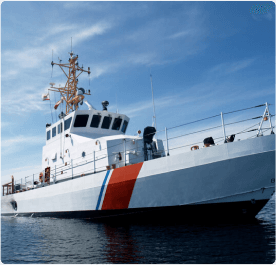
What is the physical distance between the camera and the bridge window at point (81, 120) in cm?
1236

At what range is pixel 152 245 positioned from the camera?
5652 millimetres

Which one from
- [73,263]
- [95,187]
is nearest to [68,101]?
[95,187]

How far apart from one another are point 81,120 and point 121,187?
5148mm

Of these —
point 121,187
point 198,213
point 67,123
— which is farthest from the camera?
point 67,123

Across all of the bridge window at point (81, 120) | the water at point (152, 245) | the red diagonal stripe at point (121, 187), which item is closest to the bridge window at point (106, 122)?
the bridge window at point (81, 120)

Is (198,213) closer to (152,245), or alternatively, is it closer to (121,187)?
(152,245)

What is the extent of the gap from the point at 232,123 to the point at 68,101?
34.0 feet

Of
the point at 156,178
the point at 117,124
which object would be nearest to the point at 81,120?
the point at 117,124

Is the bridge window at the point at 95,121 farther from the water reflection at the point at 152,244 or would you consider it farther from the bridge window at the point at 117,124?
the water reflection at the point at 152,244

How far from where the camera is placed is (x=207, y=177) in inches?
286

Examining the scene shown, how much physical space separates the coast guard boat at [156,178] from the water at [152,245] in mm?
643

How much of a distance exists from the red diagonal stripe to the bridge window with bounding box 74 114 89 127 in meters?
4.54

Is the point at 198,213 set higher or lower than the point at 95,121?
lower

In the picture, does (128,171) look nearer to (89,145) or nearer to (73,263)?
(89,145)
